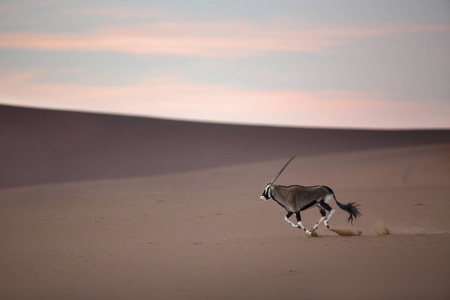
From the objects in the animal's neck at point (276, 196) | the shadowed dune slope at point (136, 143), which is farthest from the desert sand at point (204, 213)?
A: the animal's neck at point (276, 196)

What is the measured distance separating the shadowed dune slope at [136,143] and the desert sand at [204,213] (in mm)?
101

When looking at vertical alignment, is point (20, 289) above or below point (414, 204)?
below

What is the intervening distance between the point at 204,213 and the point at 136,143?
16.8m

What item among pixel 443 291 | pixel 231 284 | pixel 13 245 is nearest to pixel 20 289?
pixel 231 284

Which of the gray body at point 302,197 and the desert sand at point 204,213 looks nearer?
the desert sand at point 204,213

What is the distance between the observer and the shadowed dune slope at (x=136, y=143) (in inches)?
1208

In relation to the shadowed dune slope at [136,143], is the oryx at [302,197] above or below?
below

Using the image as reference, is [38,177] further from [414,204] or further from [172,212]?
[414,204]

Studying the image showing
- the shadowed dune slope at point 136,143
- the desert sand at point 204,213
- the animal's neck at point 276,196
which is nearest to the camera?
the desert sand at point 204,213

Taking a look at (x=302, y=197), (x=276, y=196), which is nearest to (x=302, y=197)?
(x=302, y=197)

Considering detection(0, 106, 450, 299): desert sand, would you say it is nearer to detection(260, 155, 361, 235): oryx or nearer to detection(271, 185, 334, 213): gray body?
detection(260, 155, 361, 235): oryx

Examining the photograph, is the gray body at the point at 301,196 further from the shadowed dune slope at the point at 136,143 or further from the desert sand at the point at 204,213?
the shadowed dune slope at the point at 136,143

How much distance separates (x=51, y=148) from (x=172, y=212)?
1512 centimetres

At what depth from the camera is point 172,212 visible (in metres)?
19.0
